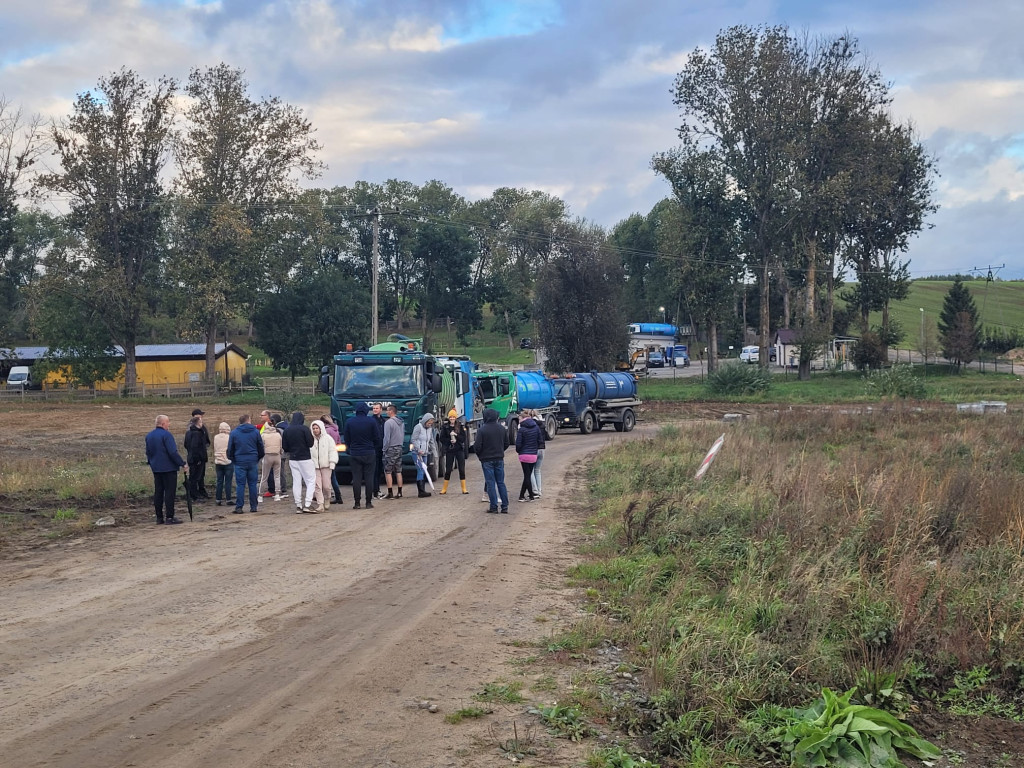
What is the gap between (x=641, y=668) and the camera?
26.1 feet

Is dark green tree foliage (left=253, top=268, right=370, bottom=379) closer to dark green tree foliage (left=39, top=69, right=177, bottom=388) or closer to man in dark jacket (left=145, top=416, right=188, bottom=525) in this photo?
dark green tree foliage (left=39, top=69, right=177, bottom=388)

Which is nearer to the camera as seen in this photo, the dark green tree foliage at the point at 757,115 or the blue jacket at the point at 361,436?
the blue jacket at the point at 361,436

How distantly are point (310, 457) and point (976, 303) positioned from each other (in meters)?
118

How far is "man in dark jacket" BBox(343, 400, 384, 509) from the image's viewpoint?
58.5 feet

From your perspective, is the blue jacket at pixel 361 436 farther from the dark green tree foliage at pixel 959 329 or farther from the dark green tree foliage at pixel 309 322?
the dark green tree foliage at pixel 959 329

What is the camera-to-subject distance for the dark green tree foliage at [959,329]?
6850 cm

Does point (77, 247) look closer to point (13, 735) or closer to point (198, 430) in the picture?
point (198, 430)

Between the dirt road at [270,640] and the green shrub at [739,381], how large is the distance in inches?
1702

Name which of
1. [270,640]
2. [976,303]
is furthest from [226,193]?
[976,303]

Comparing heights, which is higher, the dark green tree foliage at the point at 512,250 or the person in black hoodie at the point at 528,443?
the dark green tree foliage at the point at 512,250

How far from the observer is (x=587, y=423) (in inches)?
1609

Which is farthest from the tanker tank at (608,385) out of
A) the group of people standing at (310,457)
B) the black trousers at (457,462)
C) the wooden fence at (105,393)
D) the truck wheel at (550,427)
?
the wooden fence at (105,393)

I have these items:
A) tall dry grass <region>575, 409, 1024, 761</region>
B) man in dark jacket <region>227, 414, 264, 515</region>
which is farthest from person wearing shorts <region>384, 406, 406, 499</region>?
tall dry grass <region>575, 409, 1024, 761</region>

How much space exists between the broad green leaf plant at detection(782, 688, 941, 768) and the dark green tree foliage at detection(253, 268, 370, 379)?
214 ft
